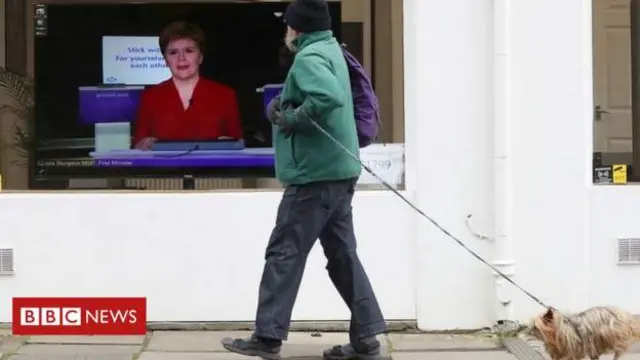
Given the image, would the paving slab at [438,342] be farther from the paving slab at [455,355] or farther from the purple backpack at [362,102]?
the purple backpack at [362,102]

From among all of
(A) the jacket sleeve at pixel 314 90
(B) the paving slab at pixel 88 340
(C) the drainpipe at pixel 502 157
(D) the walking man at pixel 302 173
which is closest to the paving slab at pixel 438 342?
(C) the drainpipe at pixel 502 157

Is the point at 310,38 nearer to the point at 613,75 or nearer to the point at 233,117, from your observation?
the point at 233,117

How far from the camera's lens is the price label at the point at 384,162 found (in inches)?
270

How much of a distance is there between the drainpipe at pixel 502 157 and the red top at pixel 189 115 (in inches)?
65.8

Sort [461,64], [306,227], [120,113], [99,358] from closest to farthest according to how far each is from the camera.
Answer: [306,227] → [99,358] → [461,64] → [120,113]

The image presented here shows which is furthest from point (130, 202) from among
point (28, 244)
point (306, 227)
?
point (306, 227)

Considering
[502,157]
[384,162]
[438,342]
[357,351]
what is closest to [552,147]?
[502,157]

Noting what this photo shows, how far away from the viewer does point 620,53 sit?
24.2ft

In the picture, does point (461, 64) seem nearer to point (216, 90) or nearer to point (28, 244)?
point (216, 90)

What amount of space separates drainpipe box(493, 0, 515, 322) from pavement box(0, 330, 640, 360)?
1.04 feet

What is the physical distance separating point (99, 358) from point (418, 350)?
5.81 feet

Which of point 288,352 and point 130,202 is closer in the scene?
point 288,352

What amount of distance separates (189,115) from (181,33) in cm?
A: 53

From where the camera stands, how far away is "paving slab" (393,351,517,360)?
20.0 feet
